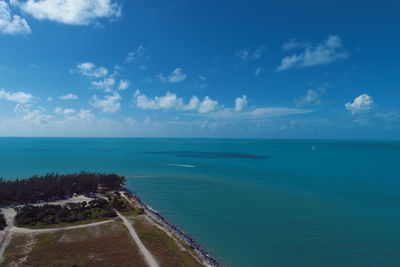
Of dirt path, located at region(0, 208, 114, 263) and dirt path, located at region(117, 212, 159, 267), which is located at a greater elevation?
dirt path, located at region(117, 212, 159, 267)

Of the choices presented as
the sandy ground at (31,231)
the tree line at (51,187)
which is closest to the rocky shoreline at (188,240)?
the sandy ground at (31,231)

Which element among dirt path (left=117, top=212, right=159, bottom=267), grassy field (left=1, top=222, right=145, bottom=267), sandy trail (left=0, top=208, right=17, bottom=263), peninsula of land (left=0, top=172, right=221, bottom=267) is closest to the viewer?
grassy field (left=1, top=222, right=145, bottom=267)

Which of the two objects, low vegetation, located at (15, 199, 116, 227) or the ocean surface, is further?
low vegetation, located at (15, 199, 116, 227)

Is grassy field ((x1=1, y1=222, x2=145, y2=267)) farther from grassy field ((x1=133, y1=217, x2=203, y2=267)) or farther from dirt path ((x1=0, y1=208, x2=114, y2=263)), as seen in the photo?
A: grassy field ((x1=133, y1=217, x2=203, y2=267))

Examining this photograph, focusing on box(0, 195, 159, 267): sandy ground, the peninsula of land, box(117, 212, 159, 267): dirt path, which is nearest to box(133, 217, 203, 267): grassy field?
the peninsula of land

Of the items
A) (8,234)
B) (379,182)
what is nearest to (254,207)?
(8,234)

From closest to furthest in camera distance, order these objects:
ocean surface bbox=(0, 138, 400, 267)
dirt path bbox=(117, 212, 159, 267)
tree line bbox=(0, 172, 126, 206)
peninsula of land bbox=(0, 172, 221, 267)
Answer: dirt path bbox=(117, 212, 159, 267) → peninsula of land bbox=(0, 172, 221, 267) → ocean surface bbox=(0, 138, 400, 267) → tree line bbox=(0, 172, 126, 206)

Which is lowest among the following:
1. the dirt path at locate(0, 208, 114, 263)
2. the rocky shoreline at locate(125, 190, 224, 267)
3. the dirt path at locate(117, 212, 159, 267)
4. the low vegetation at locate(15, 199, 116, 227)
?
the rocky shoreline at locate(125, 190, 224, 267)

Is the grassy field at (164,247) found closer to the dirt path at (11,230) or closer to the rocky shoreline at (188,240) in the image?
the rocky shoreline at (188,240)

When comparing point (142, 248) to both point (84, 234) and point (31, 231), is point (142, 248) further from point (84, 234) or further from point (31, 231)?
point (31, 231)
